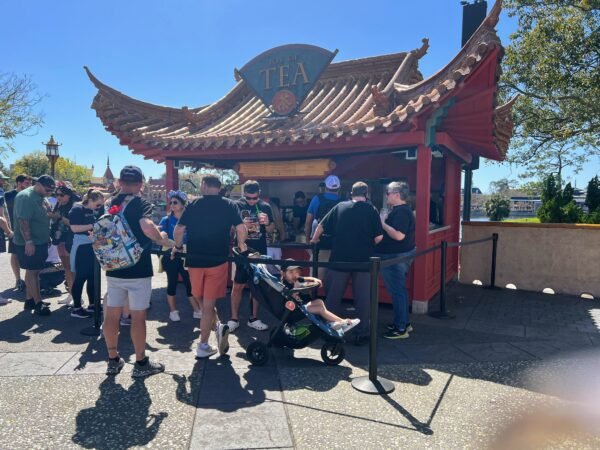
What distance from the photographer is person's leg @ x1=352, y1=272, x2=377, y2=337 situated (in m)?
4.54

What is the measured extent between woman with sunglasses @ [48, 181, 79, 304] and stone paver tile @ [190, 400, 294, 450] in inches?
148

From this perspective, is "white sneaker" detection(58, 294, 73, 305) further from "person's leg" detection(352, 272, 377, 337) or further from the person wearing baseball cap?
"person's leg" detection(352, 272, 377, 337)

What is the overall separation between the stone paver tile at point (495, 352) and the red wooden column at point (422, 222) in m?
1.46

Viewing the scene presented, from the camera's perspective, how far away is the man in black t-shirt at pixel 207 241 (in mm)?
4020

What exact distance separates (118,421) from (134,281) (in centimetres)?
113

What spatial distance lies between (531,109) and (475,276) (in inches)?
464

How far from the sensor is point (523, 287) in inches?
314

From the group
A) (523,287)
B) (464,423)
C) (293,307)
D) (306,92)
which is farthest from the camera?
(523,287)

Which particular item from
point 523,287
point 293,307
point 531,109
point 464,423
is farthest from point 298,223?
point 531,109

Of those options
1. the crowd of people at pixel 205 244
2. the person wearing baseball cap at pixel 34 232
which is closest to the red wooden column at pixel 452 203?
the crowd of people at pixel 205 244

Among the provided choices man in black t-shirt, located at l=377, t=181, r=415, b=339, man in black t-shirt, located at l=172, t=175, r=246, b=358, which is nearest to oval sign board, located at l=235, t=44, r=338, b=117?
man in black t-shirt, located at l=377, t=181, r=415, b=339

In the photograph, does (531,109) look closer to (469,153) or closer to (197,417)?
(469,153)

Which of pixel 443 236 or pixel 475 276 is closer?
pixel 443 236

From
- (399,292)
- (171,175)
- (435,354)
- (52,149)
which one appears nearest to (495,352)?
(435,354)
